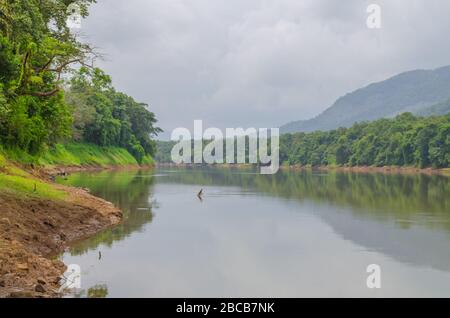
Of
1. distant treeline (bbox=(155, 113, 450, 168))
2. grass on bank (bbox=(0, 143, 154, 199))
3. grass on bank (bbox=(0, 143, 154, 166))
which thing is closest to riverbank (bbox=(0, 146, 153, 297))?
grass on bank (bbox=(0, 143, 154, 199))

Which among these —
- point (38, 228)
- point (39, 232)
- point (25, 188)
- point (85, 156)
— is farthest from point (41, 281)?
point (85, 156)

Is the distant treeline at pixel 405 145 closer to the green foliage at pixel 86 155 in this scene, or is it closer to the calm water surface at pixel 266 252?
the green foliage at pixel 86 155

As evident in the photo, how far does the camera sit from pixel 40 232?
25.2 m

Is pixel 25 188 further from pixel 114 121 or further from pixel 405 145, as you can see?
pixel 405 145

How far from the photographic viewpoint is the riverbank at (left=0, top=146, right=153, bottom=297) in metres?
17.6

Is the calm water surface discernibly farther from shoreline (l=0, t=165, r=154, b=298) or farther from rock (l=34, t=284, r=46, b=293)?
rock (l=34, t=284, r=46, b=293)

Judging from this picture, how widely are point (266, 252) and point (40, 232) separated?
407 inches

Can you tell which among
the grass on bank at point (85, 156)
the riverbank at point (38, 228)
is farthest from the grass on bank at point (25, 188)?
the grass on bank at point (85, 156)

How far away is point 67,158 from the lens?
105 m

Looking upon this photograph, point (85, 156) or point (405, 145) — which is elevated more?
point (405, 145)

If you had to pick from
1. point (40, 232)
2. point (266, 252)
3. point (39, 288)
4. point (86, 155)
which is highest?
point (86, 155)

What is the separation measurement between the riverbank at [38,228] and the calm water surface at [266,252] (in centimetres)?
103
